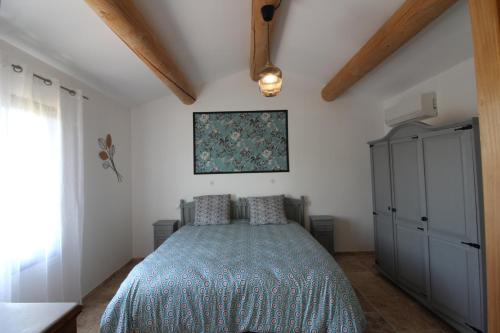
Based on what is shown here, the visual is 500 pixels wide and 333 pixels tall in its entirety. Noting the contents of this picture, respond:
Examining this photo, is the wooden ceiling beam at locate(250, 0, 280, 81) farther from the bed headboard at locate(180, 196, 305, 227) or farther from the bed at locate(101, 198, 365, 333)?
the bed headboard at locate(180, 196, 305, 227)

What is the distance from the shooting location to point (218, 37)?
2.51m

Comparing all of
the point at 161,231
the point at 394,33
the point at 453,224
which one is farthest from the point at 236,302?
the point at 394,33

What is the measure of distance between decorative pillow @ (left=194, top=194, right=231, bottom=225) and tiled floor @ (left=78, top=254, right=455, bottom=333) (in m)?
1.23

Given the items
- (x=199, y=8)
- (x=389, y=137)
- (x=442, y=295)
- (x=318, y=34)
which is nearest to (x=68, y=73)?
(x=199, y=8)

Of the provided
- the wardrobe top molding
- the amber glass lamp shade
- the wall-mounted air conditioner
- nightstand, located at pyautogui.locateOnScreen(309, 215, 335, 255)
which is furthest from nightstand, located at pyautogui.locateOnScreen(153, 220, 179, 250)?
the wall-mounted air conditioner

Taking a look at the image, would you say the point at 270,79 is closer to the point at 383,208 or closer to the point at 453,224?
the point at 453,224

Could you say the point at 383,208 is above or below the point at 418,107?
below

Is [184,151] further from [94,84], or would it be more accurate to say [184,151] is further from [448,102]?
[448,102]

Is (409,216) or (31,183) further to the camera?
(409,216)

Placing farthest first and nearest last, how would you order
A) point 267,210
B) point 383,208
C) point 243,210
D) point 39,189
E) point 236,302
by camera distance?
point 243,210 → point 267,210 → point 383,208 → point 39,189 → point 236,302

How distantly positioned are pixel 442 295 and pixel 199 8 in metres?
3.15

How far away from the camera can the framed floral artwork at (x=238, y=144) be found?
354 cm

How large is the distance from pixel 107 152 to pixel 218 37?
1.97 m

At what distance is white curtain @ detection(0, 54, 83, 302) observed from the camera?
5.31ft
